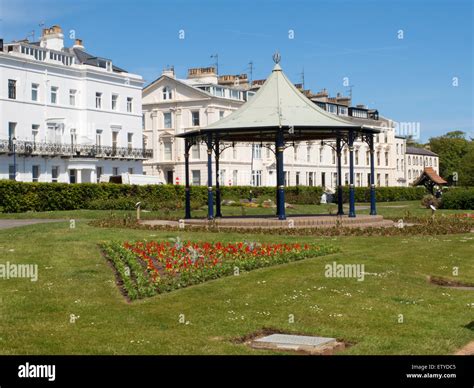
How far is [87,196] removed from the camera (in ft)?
167

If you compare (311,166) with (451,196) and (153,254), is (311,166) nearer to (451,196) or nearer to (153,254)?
(451,196)

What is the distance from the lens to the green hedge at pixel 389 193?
3049 inches

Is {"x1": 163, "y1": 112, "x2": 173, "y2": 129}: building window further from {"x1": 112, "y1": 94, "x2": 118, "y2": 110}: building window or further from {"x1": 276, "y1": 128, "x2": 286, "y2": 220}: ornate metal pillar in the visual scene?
{"x1": 276, "y1": 128, "x2": 286, "y2": 220}: ornate metal pillar

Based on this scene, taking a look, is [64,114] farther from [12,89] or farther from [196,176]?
[196,176]

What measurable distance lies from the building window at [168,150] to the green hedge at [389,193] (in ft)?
65.1

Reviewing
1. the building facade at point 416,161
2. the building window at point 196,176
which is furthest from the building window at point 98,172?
the building facade at point 416,161

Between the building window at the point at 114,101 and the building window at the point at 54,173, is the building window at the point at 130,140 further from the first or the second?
the building window at the point at 54,173

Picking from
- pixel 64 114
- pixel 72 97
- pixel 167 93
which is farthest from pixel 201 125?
pixel 64 114

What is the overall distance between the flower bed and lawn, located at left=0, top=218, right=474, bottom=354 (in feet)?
1.25

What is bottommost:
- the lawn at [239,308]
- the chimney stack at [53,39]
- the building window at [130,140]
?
the lawn at [239,308]

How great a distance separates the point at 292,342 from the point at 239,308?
291cm

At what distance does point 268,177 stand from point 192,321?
74803mm

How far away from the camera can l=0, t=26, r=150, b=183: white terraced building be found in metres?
62.5
